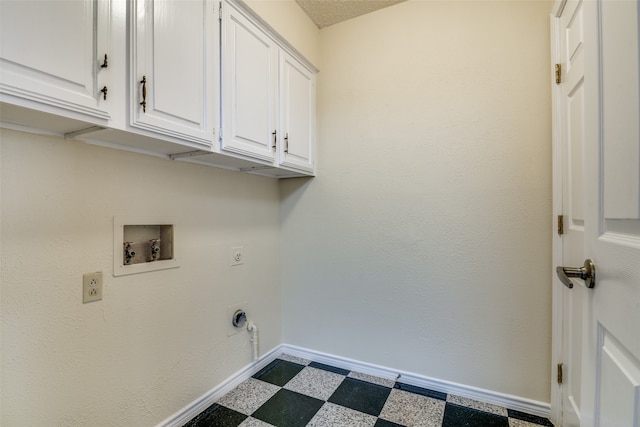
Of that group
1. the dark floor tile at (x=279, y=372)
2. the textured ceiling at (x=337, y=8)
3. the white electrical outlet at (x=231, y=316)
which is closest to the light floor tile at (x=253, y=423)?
the dark floor tile at (x=279, y=372)

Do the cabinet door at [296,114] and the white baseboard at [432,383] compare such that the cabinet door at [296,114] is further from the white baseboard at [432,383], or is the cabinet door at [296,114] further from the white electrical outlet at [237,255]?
the white baseboard at [432,383]

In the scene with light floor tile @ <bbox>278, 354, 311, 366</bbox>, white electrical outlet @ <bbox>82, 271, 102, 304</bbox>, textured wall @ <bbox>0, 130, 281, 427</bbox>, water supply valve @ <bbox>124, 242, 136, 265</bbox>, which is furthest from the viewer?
light floor tile @ <bbox>278, 354, 311, 366</bbox>

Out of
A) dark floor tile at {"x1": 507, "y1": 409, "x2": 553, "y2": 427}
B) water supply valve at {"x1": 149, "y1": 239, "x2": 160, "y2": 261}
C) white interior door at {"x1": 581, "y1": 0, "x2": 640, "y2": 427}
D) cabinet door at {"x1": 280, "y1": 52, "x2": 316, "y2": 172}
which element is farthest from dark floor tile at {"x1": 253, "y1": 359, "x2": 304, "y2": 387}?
white interior door at {"x1": 581, "y1": 0, "x2": 640, "y2": 427}

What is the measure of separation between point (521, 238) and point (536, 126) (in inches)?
24.8

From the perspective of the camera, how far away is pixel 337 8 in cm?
205

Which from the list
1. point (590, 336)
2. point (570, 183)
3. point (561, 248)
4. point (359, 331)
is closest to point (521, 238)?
point (561, 248)

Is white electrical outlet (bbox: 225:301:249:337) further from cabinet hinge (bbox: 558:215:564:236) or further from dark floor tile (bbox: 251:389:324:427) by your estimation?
cabinet hinge (bbox: 558:215:564:236)

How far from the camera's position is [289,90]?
1.98 metres

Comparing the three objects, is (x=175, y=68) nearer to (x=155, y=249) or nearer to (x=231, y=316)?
(x=155, y=249)

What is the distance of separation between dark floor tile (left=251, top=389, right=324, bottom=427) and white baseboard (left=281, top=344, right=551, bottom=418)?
420 mm

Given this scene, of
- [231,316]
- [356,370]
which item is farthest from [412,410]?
[231,316]

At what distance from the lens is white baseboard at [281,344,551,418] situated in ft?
5.43

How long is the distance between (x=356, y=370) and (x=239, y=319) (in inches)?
35.8

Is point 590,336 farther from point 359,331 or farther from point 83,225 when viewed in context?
point 83,225
